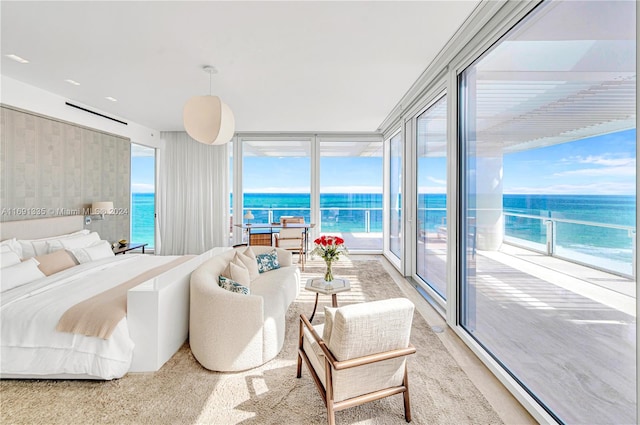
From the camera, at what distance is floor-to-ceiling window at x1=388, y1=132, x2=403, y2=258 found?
5.88m

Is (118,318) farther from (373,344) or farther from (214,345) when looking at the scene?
(373,344)

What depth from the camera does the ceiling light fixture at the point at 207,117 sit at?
3.21 meters

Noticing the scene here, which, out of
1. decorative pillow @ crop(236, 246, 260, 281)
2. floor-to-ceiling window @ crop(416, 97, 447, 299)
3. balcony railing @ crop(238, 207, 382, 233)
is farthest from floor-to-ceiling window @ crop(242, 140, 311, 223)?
decorative pillow @ crop(236, 246, 260, 281)

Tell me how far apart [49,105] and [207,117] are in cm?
251

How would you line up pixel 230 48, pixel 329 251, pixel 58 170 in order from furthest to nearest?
1. pixel 58 170
2. pixel 329 251
3. pixel 230 48

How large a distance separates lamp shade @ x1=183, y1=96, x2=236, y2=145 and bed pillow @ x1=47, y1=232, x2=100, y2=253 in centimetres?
205

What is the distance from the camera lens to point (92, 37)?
2.67 m

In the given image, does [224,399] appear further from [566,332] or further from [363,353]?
[566,332]

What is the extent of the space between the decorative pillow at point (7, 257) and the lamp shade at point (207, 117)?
6.77ft

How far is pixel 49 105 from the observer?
400 cm

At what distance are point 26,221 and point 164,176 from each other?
3.29 metres

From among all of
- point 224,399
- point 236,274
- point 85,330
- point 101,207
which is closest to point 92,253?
point 101,207

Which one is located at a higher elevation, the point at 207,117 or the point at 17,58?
the point at 17,58

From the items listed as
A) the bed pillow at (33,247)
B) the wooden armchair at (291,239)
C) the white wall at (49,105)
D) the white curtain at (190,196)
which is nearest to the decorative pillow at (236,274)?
the bed pillow at (33,247)
